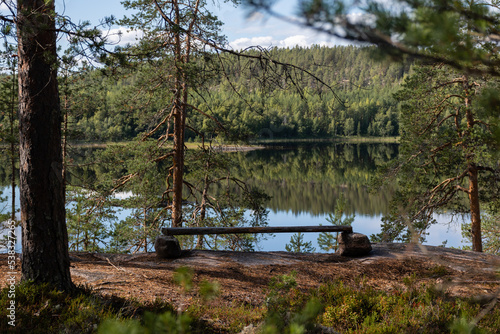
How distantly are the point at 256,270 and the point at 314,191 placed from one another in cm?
3382

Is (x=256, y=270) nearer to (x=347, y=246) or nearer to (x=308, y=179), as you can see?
(x=347, y=246)

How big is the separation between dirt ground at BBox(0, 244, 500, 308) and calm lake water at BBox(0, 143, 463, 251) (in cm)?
1645

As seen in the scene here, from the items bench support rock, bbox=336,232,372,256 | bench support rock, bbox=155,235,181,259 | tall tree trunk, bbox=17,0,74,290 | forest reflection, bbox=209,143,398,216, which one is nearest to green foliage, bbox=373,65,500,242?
bench support rock, bbox=336,232,372,256

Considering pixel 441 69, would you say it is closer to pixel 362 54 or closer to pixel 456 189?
pixel 456 189

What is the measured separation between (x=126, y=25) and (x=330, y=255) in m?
8.50

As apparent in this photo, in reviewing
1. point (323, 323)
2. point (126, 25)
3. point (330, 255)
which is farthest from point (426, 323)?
point (126, 25)

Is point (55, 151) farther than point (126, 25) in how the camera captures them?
No

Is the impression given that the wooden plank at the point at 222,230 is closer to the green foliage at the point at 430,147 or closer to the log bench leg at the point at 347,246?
the log bench leg at the point at 347,246

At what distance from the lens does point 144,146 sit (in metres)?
12.7

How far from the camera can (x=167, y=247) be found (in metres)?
6.92

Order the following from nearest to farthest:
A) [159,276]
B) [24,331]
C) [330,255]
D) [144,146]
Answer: [24,331], [159,276], [330,255], [144,146]

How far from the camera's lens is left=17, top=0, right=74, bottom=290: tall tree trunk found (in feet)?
14.6

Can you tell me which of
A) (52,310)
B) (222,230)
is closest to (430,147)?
(222,230)

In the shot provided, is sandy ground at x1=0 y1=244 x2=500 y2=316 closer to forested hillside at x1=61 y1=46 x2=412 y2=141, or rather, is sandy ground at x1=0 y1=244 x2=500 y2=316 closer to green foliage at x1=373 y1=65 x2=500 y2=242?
forested hillside at x1=61 y1=46 x2=412 y2=141
